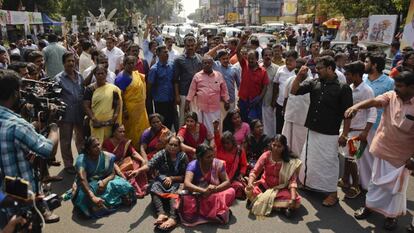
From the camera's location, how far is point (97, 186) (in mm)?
4387

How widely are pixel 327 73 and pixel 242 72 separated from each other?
222 centimetres

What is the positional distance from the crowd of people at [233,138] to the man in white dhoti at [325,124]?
0.01 metres

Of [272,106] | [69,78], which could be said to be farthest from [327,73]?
[69,78]

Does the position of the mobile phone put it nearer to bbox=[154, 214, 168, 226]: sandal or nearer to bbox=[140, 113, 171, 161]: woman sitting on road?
bbox=[154, 214, 168, 226]: sandal

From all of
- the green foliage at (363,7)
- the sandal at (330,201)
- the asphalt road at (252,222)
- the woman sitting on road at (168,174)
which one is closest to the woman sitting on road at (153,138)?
the woman sitting on road at (168,174)

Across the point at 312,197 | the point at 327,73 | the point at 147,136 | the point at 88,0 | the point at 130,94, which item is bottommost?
the point at 312,197

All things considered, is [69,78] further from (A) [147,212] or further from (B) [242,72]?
(B) [242,72]

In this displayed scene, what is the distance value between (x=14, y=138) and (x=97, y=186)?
207 cm

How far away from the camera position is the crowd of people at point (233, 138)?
12.9 ft

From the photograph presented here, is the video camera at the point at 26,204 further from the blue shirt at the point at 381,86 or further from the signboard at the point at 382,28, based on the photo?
the signboard at the point at 382,28

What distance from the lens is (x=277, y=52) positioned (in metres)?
7.05

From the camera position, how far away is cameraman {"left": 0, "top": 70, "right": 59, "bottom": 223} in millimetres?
2402

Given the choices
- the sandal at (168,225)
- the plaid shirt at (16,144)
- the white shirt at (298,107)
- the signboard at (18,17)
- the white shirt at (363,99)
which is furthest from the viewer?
the signboard at (18,17)

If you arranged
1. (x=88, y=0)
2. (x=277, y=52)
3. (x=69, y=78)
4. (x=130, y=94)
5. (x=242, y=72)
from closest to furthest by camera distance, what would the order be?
(x=69, y=78) < (x=130, y=94) < (x=242, y=72) < (x=277, y=52) < (x=88, y=0)
